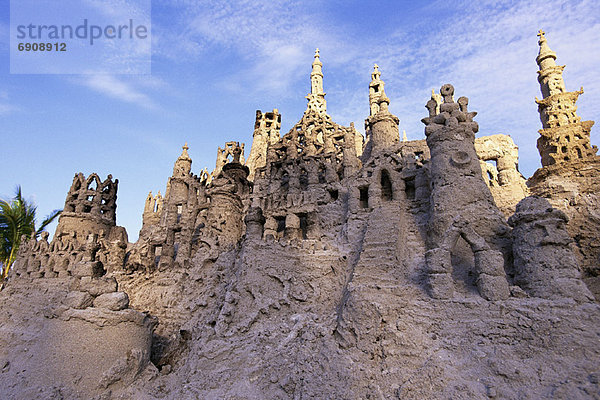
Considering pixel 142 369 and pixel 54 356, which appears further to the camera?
pixel 142 369

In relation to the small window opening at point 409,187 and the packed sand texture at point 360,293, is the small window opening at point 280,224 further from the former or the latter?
the small window opening at point 409,187

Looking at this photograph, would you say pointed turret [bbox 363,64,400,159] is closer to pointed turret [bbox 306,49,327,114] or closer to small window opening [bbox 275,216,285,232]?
small window opening [bbox 275,216,285,232]

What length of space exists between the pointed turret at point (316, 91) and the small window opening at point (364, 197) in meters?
15.1

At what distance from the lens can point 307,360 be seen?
8680 mm

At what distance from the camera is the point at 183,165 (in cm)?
2783

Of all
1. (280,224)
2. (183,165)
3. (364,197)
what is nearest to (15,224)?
(183,165)

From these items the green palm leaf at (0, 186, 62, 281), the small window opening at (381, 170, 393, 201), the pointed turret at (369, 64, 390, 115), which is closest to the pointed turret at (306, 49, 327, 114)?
the pointed turret at (369, 64, 390, 115)

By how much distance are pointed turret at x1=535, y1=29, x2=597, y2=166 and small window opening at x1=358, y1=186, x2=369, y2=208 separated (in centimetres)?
996

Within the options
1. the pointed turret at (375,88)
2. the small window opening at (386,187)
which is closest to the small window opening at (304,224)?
the small window opening at (386,187)

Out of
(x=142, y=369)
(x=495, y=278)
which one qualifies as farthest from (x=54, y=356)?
(x=495, y=278)

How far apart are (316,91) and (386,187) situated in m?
20.6

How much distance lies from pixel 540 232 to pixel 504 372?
11.4 feet

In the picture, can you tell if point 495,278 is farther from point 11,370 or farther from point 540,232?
point 11,370

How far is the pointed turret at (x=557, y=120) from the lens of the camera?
54.8 feet
